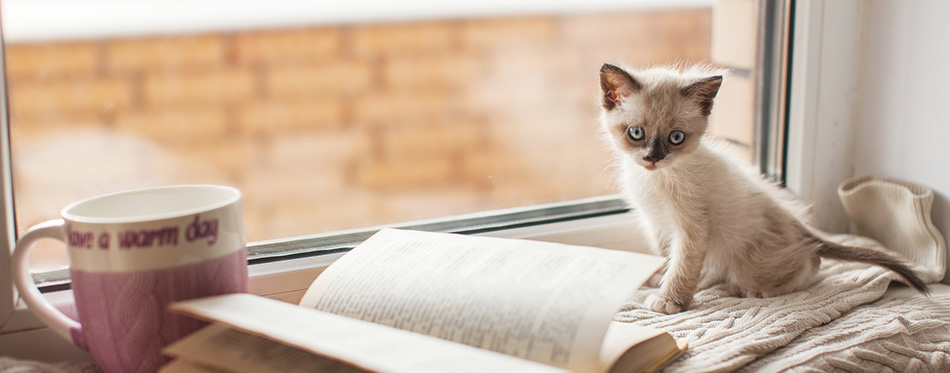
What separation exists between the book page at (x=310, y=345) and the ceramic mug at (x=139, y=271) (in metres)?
0.03

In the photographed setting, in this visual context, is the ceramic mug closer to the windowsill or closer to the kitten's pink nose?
the windowsill

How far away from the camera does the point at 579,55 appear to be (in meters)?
1.20

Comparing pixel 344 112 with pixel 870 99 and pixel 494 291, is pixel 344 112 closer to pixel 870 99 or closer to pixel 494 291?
pixel 494 291

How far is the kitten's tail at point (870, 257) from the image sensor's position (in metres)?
0.94

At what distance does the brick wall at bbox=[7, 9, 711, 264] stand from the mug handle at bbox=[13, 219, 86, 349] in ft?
0.59

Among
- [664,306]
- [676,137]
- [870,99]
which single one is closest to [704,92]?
[676,137]

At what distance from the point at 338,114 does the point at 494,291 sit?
1.63ft

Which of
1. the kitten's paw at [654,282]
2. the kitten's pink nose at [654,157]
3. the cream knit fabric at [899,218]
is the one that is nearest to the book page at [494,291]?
the kitten's pink nose at [654,157]

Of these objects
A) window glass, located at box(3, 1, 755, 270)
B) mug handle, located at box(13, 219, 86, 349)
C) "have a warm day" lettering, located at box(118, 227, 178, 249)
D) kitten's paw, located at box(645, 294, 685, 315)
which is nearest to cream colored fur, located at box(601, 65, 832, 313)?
kitten's paw, located at box(645, 294, 685, 315)

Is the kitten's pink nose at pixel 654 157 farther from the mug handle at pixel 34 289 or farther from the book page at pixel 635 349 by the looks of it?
the mug handle at pixel 34 289

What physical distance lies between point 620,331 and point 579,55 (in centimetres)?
62

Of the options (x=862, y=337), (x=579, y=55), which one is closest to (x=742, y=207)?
(x=862, y=337)

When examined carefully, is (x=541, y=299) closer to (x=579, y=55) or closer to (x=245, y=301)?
(x=245, y=301)

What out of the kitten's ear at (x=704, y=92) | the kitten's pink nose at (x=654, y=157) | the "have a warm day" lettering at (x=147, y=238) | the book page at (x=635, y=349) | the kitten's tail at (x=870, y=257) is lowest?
the book page at (x=635, y=349)
